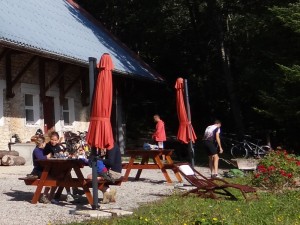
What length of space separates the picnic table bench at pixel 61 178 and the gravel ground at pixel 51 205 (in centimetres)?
33

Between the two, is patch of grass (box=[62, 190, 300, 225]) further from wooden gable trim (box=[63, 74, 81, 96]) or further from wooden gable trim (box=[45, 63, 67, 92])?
wooden gable trim (box=[63, 74, 81, 96])

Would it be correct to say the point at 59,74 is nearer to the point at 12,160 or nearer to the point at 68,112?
the point at 68,112

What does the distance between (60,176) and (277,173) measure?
450 cm

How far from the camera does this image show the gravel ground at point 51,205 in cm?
811

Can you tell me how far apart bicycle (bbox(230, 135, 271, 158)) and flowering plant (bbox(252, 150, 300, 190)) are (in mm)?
10335

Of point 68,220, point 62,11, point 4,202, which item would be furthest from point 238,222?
point 62,11

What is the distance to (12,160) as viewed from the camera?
17.7 metres

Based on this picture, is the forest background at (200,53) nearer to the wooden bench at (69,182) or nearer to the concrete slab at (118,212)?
the wooden bench at (69,182)

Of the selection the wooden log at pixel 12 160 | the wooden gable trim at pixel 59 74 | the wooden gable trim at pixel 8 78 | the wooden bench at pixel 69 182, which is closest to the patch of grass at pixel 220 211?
the wooden bench at pixel 69 182

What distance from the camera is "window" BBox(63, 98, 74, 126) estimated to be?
2303 centimetres

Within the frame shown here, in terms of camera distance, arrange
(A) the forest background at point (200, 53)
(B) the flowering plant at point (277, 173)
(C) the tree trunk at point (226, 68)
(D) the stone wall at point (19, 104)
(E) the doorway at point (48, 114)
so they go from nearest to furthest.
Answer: (B) the flowering plant at point (277, 173)
(D) the stone wall at point (19, 104)
(E) the doorway at point (48, 114)
(A) the forest background at point (200, 53)
(C) the tree trunk at point (226, 68)

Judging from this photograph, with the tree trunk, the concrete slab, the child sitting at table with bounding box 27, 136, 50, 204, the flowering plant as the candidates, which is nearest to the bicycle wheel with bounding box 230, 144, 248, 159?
the tree trunk

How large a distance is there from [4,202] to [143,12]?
838 inches

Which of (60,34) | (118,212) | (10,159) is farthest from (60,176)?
(60,34)
